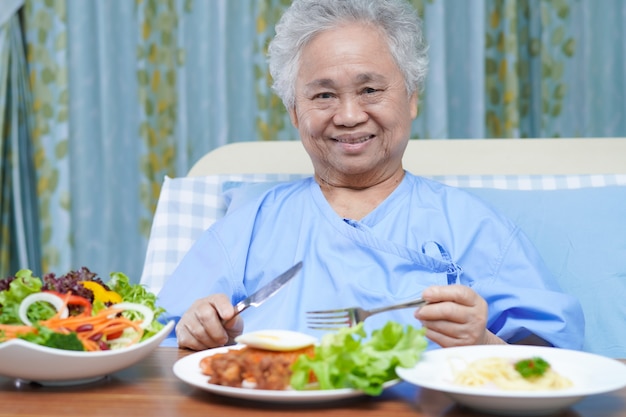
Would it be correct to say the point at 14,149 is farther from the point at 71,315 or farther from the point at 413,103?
the point at 71,315

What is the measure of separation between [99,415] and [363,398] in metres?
0.30

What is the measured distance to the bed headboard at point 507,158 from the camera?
88.1 inches

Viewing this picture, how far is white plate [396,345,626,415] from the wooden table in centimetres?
2

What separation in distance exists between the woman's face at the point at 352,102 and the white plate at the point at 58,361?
2.60 feet

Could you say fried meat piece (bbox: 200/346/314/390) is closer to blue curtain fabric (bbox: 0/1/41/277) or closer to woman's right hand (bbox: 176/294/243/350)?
woman's right hand (bbox: 176/294/243/350)

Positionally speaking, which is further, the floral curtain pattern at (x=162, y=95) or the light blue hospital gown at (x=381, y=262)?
the floral curtain pattern at (x=162, y=95)

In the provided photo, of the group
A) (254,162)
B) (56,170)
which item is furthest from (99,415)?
(56,170)

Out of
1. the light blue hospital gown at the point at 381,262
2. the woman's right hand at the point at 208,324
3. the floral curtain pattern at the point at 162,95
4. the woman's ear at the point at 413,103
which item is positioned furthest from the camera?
the floral curtain pattern at the point at 162,95

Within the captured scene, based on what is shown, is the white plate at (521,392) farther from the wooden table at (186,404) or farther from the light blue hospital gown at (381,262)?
the light blue hospital gown at (381,262)

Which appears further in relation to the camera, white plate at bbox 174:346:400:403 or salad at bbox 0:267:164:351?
salad at bbox 0:267:164:351

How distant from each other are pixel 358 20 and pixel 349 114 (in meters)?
0.21

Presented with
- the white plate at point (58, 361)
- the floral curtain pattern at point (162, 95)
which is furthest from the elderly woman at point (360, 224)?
the floral curtain pattern at point (162, 95)

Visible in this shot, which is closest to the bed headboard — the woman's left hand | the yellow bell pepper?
the woman's left hand

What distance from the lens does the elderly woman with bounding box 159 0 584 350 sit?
1.54m
